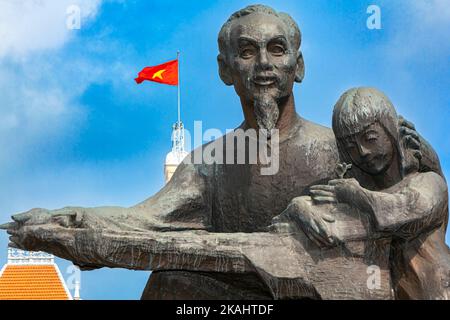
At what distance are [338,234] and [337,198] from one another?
0.26m

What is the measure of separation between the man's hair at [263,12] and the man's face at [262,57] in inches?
2.7

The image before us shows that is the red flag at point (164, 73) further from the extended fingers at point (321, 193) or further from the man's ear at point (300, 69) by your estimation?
the extended fingers at point (321, 193)

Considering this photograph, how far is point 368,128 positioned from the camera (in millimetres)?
6832

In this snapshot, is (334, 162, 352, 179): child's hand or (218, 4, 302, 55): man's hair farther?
(218, 4, 302, 55): man's hair

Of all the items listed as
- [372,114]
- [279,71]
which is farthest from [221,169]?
[372,114]

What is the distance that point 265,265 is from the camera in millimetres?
6789

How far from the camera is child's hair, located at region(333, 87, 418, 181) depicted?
268 inches

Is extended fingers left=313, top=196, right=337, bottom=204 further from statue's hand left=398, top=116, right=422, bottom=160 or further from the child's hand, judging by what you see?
statue's hand left=398, top=116, right=422, bottom=160

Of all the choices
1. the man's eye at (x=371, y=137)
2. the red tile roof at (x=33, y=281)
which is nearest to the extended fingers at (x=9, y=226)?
the man's eye at (x=371, y=137)

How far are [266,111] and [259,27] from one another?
59 centimetres

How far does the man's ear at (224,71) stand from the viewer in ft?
25.2

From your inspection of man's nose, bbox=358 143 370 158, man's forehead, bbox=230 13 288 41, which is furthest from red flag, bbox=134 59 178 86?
man's nose, bbox=358 143 370 158

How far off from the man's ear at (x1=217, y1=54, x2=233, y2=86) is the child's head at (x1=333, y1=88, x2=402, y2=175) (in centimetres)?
101
